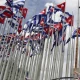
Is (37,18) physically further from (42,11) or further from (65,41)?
(65,41)

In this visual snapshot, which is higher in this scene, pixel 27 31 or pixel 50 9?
pixel 50 9

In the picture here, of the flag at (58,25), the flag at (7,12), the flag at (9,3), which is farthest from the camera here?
the flag at (58,25)

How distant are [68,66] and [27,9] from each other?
45.1 ft

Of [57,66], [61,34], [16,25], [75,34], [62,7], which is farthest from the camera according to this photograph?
[57,66]

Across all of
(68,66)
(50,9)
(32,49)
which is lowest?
(68,66)

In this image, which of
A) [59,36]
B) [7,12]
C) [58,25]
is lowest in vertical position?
[59,36]

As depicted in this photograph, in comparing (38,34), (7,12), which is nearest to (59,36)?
(38,34)

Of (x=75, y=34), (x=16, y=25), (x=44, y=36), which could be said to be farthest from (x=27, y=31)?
(x=75, y=34)

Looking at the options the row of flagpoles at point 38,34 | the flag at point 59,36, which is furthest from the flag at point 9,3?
the flag at point 59,36

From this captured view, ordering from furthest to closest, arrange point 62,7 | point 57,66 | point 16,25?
point 57,66, point 62,7, point 16,25

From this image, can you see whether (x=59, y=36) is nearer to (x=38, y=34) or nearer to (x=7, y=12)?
(x=38, y=34)

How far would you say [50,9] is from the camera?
32094 mm

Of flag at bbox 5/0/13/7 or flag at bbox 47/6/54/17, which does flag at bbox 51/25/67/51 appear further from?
flag at bbox 5/0/13/7

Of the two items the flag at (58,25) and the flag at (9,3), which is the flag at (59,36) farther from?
the flag at (9,3)
